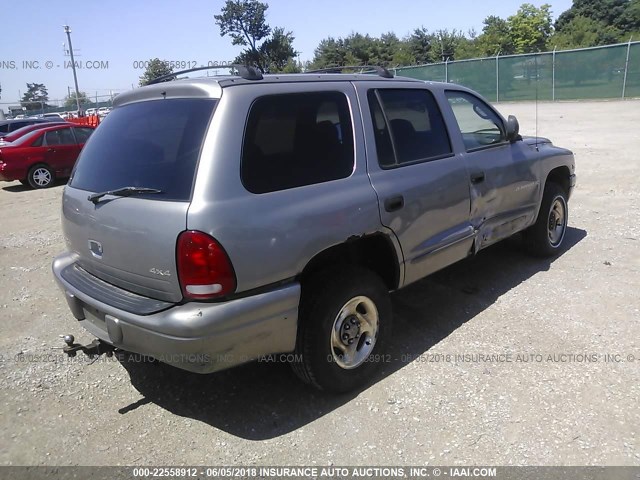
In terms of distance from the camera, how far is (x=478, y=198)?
4.02m

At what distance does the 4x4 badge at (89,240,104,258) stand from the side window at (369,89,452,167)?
1786 millimetres

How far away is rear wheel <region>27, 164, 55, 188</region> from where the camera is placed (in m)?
12.3

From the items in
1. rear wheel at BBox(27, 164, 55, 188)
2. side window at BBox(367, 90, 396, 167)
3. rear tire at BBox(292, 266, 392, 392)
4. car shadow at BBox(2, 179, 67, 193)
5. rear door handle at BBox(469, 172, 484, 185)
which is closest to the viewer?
rear tire at BBox(292, 266, 392, 392)

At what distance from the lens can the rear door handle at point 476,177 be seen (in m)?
3.94

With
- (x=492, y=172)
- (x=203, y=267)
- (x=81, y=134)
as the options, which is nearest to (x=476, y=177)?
(x=492, y=172)

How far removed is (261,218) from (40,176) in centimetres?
1201

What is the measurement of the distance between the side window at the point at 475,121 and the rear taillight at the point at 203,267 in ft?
8.07

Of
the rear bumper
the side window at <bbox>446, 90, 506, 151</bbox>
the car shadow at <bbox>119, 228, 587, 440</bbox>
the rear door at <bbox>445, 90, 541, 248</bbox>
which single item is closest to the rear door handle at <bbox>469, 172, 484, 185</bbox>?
the rear door at <bbox>445, 90, 541, 248</bbox>

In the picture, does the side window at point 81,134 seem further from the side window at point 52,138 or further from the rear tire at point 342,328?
the rear tire at point 342,328

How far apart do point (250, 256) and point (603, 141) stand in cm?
1226

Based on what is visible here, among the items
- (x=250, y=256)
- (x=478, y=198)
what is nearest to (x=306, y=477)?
(x=250, y=256)

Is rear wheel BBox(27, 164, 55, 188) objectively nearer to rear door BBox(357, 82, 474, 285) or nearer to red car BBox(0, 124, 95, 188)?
red car BBox(0, 124, 95, 188)

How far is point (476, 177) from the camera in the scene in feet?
13.0

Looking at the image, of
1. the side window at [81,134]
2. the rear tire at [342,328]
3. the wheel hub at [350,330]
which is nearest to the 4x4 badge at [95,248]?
the rear tire at [342,328]
